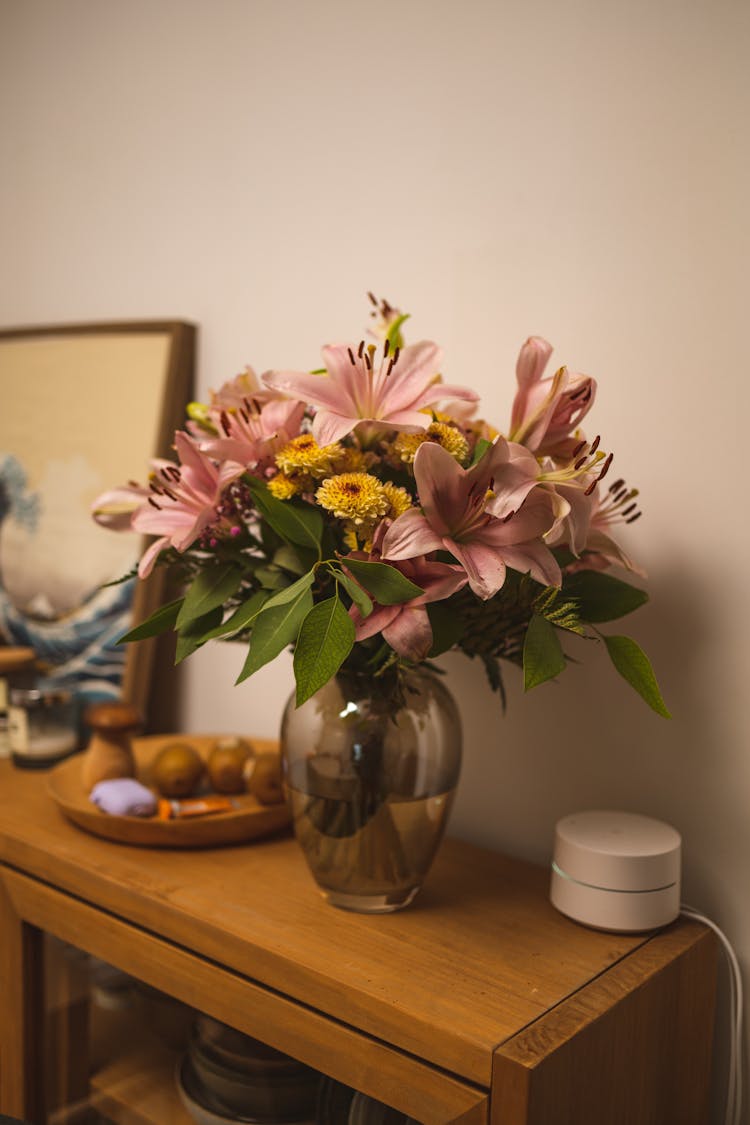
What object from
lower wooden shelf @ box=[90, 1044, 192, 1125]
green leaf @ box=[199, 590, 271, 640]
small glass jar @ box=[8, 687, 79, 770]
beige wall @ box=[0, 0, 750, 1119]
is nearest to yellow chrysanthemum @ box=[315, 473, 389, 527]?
green leaf @ box=[199, 590, 271, 640]

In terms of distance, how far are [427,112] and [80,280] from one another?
2.37ft

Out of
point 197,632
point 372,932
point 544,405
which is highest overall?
point 544,405

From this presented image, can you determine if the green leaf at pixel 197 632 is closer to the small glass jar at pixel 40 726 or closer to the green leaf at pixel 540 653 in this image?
the green leaf at pixel 540 653

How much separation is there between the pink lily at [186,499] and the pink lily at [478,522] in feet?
0.64

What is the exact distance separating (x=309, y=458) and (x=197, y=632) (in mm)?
196

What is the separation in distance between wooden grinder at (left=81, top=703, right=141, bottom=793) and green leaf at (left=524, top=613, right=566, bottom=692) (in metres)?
0.60

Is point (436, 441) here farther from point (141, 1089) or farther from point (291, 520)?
point (141, 1089)

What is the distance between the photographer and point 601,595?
0.90m

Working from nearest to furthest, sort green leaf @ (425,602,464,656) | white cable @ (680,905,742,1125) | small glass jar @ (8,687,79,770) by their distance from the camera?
green leaf @ (425,602,464,656) → white cable @ (680,905,742,1125) → small glass jar @ (8,687,79,770)

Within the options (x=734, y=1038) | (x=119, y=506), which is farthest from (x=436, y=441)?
(x=734, y=1038)

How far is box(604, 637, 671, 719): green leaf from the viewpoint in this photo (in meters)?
0.79

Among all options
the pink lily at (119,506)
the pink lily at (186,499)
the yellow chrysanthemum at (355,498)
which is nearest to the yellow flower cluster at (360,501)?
the yellow chrysanthemum at (355,498)

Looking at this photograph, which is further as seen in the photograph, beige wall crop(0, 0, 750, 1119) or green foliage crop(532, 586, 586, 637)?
beige wall crop(0, 0, 750, 1119)

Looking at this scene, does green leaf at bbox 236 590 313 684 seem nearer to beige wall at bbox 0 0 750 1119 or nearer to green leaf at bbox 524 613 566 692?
green leaf at bbox 524 613 566 692
